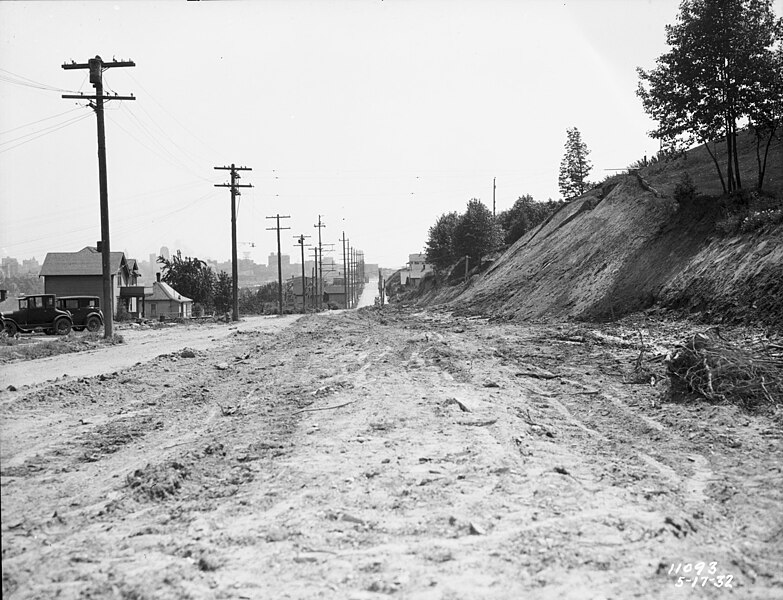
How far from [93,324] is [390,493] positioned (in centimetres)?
3229

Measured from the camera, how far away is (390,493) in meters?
5.57

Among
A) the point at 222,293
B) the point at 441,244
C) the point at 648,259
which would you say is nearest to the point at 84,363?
the point at 648,259

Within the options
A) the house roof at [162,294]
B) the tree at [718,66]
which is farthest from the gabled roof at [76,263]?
the tree at [718,66]

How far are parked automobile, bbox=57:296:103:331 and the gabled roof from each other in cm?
2252

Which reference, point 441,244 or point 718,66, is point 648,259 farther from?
point 441,244

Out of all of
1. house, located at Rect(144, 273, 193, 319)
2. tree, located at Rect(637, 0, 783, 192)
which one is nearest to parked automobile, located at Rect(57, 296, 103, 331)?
tree, located at Rect(637, 0, 783, 192)

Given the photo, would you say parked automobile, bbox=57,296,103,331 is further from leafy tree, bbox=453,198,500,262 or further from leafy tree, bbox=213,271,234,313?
leafy tree, bbox=213,271,234,313

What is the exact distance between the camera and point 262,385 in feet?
38.9

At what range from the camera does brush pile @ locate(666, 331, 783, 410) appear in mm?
8875

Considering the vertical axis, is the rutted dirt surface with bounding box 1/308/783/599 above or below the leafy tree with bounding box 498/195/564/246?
below

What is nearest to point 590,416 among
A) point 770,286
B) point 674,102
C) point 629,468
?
point 629,468

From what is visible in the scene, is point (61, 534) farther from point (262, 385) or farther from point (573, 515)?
point (262, 385)

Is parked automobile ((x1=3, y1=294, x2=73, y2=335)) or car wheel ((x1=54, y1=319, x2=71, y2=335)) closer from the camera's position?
parked automobile ((x1=3, y1=294, x2=73, y2=335))

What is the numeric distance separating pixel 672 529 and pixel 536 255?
1230 inches
